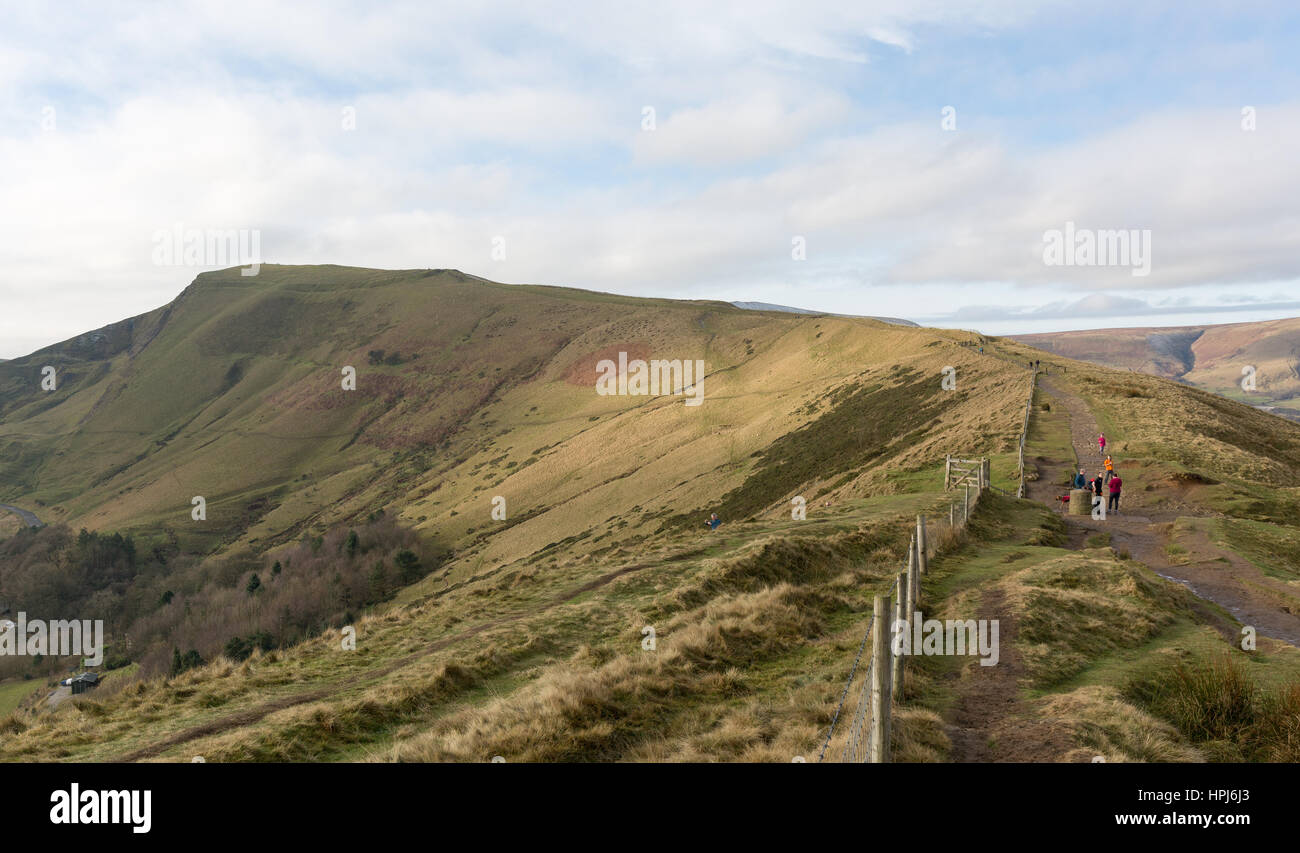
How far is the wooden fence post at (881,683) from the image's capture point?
22.7ft

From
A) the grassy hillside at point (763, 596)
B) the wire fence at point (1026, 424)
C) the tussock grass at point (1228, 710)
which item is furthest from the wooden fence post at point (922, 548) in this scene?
the wire fence at point (1026, 424)

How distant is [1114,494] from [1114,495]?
0.18 ft

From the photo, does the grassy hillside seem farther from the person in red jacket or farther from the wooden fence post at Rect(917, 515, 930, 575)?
the person in red jacket

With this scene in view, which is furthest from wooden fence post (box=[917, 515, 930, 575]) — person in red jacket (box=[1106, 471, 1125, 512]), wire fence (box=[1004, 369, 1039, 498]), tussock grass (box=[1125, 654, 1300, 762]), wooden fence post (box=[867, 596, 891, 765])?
person in red jacket (box=[1106, 471, 1125, 512])

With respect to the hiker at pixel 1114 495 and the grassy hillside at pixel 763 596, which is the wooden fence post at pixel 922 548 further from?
the hiker at pixel 1114 495

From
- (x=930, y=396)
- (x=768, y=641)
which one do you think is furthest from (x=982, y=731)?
(x=930, y=396)

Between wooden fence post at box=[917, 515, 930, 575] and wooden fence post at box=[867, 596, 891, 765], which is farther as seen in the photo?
wooden fence post at box=[917, 515, 930, 575]

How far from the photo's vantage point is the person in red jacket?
26.5 m

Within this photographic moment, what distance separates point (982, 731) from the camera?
9094 millimetres

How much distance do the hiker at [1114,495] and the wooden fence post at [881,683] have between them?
24.2 meters

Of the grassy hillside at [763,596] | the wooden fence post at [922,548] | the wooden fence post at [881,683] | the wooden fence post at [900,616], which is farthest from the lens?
the wooden fence post at [922,548]

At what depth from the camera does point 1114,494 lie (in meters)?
26.8

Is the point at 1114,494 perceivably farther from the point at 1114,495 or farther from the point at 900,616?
the point at 900,616
